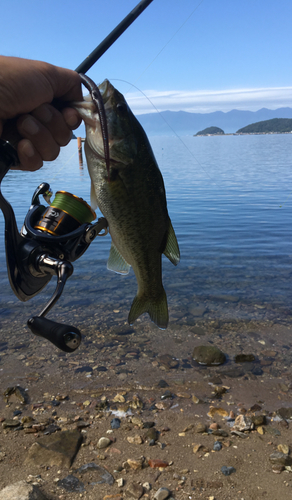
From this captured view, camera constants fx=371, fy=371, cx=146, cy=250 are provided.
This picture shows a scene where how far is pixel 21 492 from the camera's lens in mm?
3143

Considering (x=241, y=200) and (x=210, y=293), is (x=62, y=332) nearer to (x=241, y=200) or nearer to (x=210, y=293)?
(x=210, y=293)

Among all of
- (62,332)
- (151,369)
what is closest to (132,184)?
(62,332)

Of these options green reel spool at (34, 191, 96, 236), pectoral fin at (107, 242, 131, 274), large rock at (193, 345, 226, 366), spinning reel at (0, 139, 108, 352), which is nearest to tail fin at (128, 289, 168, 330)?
pectoral fin at (107, 242, 131, 274)

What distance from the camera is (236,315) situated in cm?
768

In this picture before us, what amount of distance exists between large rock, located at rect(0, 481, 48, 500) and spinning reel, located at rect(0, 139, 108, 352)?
75.1 inches

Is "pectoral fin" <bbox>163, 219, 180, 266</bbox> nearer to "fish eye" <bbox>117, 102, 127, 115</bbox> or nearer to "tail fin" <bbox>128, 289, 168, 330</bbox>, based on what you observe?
"tail fin" <bbox>128, 289, 168, 330</bbox>

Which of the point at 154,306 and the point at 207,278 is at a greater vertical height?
the point at 154,306

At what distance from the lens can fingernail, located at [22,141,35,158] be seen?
2348 mm

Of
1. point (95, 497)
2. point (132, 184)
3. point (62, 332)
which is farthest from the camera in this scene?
point (95, 497)

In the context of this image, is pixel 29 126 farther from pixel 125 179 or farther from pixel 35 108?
pixel 125 179

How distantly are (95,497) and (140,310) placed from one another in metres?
1.95

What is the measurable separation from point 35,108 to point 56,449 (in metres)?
3.47

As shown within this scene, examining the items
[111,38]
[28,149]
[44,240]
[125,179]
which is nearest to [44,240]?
[44,240]

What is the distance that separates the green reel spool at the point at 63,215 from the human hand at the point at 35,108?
309 mm
